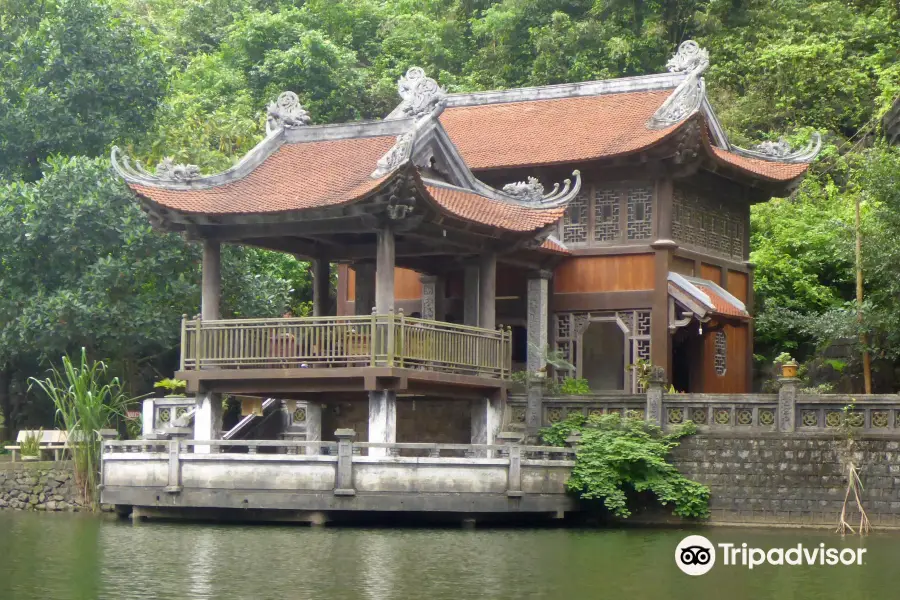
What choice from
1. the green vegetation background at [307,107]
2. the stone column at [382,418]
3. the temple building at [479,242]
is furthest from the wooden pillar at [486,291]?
the green vegetation background at [307,107]

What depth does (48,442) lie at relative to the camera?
32.2m

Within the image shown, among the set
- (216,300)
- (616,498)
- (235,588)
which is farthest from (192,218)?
(235,588)

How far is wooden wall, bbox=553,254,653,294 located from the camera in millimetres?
30688

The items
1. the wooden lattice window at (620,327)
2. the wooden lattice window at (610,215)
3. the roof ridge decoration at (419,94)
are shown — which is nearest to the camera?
the roof ridge decoration at (419,94)

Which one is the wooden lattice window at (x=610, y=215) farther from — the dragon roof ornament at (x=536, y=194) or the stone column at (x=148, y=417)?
the stone column at (x=148, y=417)

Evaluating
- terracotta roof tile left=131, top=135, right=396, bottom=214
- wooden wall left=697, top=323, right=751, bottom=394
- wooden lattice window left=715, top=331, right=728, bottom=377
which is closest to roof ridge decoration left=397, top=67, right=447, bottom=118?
terracotta roof tile left=131, top=135, right=396, bottom=214

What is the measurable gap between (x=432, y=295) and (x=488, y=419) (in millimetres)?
3798

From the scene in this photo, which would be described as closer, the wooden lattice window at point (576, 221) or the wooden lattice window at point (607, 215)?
the wooden lattice window at point (607, 215)

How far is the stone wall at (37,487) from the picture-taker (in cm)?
2942

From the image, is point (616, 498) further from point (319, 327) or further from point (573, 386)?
point (319, 327)

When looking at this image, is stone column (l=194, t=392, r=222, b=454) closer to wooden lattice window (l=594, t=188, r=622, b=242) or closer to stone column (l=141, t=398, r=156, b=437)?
stone column (l=141, t=398, r=156, b=437)

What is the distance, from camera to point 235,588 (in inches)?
655

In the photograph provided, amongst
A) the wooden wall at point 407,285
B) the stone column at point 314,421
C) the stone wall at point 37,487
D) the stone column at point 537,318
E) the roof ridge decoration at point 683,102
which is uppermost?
the roof ridge decoration at point 683,102

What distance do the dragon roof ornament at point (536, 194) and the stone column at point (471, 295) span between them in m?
1.54
